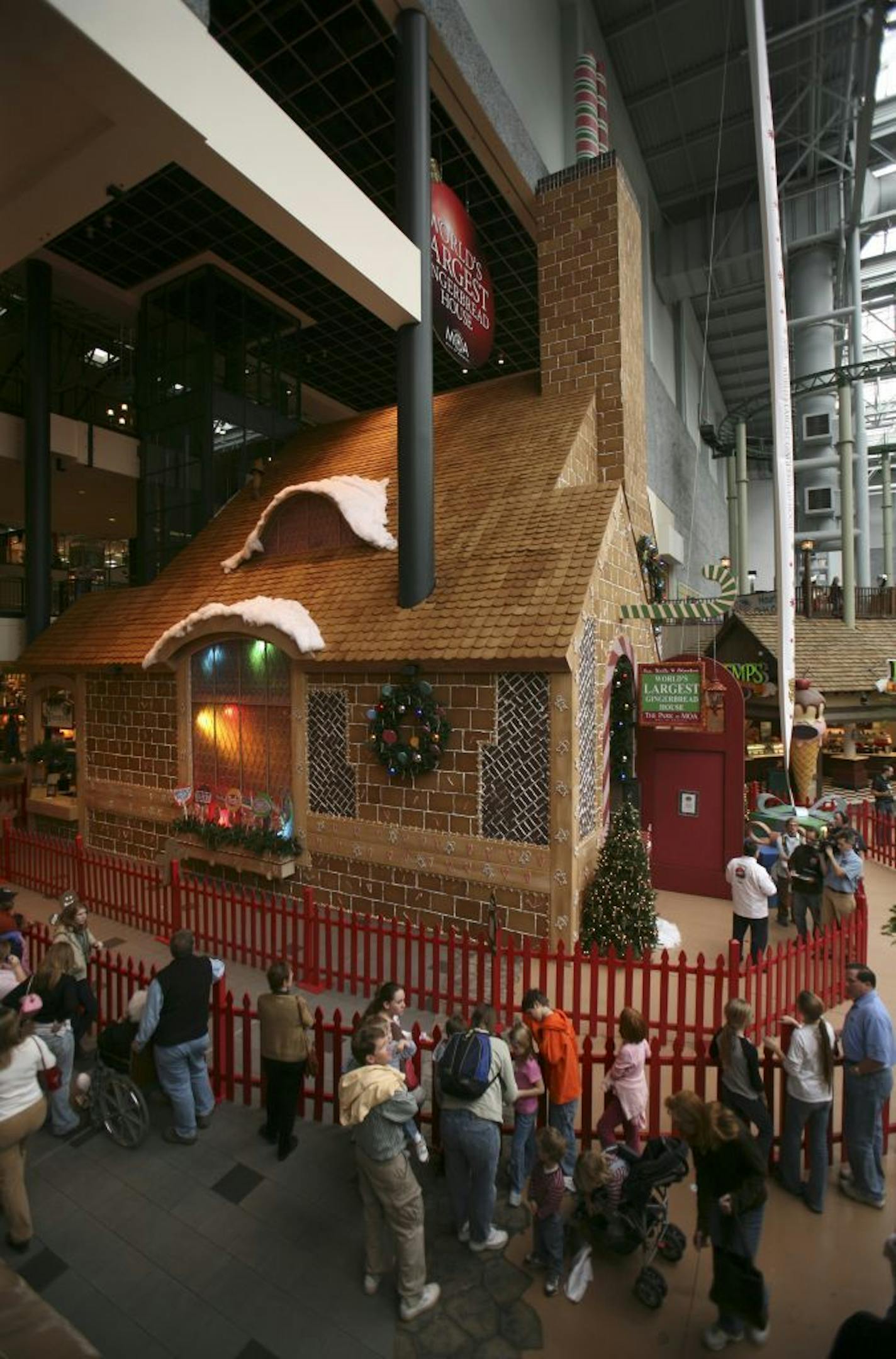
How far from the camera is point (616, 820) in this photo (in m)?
8.61

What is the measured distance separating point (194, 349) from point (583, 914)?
13850 millimetres

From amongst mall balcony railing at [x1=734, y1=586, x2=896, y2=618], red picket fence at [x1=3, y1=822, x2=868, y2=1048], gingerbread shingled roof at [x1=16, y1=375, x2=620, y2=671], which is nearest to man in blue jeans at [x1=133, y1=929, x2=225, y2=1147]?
red picket fence at [x1=3, y1=822, x2=868, y2=1048]

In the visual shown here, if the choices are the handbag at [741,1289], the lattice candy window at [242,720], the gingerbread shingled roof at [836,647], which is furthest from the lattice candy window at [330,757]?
the gingerbread shingled roof at [836,647]

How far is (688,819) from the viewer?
1023 cm

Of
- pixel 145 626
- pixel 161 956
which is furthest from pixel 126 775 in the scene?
pixel 161 956

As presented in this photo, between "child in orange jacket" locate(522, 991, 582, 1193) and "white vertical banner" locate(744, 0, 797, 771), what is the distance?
5182 mm

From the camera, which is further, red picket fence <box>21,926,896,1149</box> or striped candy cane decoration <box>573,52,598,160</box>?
striped candy cane decoration <box>573,52,598,160</box>

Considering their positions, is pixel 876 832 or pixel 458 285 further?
pixel 876 832

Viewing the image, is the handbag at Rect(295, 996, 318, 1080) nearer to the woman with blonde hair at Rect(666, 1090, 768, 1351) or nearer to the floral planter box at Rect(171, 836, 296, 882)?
the woman with blonde hair at Rect(666, 1090, 768, 1351)

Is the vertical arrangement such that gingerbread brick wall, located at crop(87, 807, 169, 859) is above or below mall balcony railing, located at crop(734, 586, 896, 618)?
below

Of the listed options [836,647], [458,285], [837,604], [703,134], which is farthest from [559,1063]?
[703,134]

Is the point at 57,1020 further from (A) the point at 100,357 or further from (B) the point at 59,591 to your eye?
(A) the point at 100,357

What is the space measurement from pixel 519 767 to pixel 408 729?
1.60 metres

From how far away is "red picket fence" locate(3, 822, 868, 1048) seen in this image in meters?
5.94
